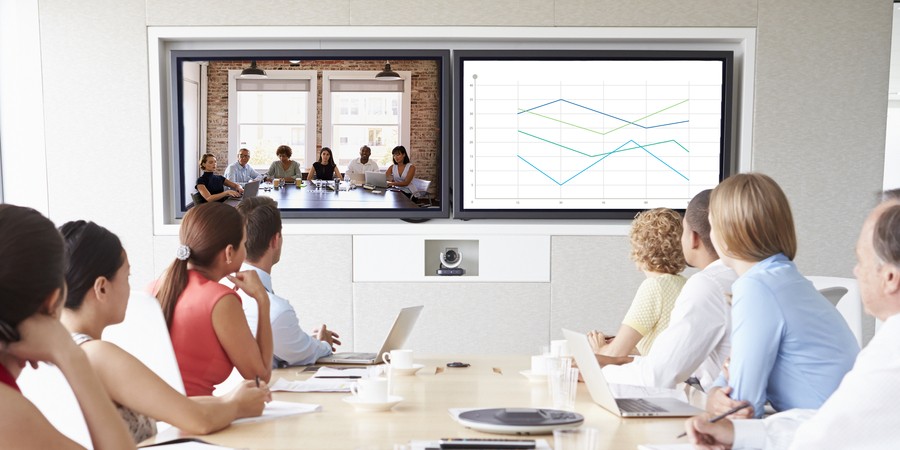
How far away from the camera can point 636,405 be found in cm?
225

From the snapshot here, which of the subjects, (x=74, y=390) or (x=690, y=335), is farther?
(x=690, y=335)

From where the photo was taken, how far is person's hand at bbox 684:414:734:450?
1.79m

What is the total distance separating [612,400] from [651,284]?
3.41ft

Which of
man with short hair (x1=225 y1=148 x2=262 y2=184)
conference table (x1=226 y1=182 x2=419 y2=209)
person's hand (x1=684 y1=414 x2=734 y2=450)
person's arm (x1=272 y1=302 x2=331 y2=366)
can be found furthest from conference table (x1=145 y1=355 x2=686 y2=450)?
man with short hair (x1=225 y1=148 x2=262 y2=184)

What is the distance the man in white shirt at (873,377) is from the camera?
153 cm

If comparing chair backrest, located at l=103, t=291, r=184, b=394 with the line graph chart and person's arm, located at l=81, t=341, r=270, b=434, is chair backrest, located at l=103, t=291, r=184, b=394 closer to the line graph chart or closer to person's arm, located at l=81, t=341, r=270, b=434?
person's arm, located at l=81, t=341, r=270, b=434

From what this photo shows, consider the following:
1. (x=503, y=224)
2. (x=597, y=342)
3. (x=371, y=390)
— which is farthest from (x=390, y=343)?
(x=503, y=224)

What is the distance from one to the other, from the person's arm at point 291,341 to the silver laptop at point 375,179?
7.42 feet

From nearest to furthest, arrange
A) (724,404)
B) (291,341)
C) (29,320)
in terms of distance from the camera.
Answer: (29,320), (724,404), (291,341)

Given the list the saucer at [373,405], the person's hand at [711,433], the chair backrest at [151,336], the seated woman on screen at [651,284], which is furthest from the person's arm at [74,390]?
the seated woman on screen at [651,284]

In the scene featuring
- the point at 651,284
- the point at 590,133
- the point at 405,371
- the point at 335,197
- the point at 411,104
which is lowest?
the point at 405,371

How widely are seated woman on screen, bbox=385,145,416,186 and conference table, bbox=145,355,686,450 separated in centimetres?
259

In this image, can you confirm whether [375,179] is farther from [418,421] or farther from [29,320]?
[29,320]

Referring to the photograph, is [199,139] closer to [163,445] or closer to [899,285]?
[163,445]
